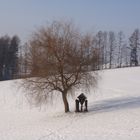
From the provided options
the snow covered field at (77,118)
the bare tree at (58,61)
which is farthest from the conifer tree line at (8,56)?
the bare tree at (58,61)

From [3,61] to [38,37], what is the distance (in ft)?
184

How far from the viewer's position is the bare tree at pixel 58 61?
27062mm

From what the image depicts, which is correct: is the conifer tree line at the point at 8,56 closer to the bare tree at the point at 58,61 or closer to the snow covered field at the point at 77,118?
the snow covered field at the point at 77,118

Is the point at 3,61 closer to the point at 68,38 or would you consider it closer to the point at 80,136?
the point at 68,38

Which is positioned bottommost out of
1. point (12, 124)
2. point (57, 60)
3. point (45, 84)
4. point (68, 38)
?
point (12, 124)

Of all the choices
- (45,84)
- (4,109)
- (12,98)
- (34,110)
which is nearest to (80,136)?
(45,84)

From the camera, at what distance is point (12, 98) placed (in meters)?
40.8

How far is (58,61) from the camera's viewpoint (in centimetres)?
2712

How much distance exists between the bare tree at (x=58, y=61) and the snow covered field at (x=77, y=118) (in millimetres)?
2333

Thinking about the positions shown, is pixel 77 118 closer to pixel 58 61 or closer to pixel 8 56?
pixel 58 61

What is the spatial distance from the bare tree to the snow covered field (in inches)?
91.9

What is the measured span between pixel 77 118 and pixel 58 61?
511cm

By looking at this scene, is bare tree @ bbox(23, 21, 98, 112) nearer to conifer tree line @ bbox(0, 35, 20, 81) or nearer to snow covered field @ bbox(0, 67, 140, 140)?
snow covered field @ bbox(0, 67, 140, 140)

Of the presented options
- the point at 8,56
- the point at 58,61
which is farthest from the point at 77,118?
the point at 8,56
